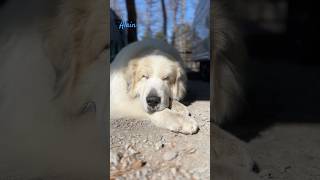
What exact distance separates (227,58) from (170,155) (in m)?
0.59

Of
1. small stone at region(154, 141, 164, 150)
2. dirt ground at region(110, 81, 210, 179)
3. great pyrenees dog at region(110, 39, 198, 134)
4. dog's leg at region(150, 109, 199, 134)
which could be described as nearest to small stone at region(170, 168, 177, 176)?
dirt ground at region(110, 81, 210, 179)

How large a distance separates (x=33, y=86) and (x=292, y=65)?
4.21 ft

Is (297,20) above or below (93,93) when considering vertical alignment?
above

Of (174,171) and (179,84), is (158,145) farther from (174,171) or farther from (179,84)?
(179,84)

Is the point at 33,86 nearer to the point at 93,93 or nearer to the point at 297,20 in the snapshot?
the point at 93,93

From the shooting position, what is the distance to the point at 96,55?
1745 millimetres

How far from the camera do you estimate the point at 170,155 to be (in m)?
1.88

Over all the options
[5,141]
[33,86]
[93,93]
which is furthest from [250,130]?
[5,141]

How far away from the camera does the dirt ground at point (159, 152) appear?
5.98ft

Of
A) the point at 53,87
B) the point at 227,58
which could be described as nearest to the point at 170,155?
the point at 227,58

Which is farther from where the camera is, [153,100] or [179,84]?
[179,84]

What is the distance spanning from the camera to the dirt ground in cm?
182

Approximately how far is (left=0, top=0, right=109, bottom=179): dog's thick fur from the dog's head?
73 cm

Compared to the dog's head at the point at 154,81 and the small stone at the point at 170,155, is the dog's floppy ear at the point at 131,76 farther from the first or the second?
the small stone at the point at 170,155
